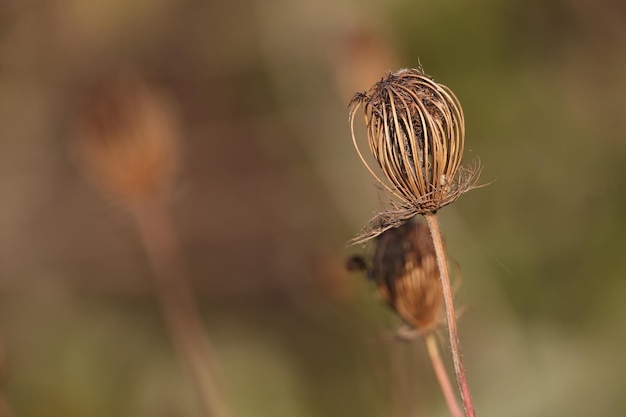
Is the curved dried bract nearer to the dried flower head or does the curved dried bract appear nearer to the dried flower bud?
the dried flower head

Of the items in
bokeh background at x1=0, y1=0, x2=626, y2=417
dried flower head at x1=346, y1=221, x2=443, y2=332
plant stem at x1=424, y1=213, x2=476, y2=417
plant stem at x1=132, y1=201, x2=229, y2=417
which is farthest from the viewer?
bokeh background at x1=0, y1=0, x2=626, y2=417

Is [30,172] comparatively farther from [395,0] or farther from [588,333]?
[588,333]

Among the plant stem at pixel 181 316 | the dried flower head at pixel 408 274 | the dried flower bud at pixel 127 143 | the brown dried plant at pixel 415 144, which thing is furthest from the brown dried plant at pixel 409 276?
the dried flower bud at pixel 127 143

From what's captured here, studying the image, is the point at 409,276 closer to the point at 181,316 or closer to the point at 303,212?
the point at 181,316

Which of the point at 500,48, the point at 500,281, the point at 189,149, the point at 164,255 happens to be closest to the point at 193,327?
the point at 164,255

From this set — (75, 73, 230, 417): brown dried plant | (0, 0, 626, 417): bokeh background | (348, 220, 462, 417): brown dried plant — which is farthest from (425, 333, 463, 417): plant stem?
(75, 73, 230, 417): brown dried plant

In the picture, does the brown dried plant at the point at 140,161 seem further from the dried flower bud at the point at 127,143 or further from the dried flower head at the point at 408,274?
the dried flower head at the point at 408,274
